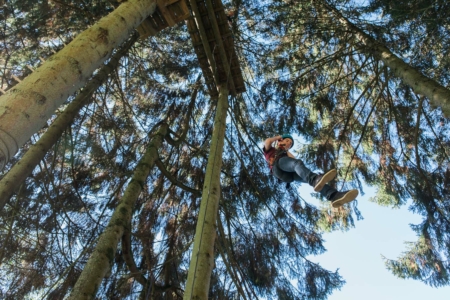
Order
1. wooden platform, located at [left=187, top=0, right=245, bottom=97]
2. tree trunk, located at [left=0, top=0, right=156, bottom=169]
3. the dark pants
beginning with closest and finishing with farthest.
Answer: tree trunk, located at [left=0, top=0, right=156, bottom=169]
the dark pants
wooden platform, located at [left=187, top=0, right=245, bottom=97]

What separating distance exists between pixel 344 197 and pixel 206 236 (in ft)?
4.31

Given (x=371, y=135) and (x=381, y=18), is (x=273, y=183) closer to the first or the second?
(x=371, y=135)

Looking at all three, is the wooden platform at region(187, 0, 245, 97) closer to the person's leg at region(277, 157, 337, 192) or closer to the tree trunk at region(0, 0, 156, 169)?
the person's leg at region(277, 157, 337, 192)

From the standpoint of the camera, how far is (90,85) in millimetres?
4211

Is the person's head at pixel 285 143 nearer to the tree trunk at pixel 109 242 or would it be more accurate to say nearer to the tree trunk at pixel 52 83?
the tree trunk at pixel 109 242

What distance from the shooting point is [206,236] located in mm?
2311

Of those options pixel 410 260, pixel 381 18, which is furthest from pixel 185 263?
pixel 381 18

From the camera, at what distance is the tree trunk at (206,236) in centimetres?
196

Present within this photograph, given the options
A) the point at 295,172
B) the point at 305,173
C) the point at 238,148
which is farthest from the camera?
the point at 238,148

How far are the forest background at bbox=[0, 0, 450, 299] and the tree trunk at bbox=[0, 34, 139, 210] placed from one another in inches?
2.5

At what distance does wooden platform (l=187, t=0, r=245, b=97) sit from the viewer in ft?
14.1

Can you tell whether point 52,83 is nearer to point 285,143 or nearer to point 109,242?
point 109,242

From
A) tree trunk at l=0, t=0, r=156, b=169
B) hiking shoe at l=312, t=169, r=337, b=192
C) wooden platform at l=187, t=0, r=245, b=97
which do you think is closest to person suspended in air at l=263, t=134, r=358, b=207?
hiking shoe at l=312, t=169, r=337, b=192

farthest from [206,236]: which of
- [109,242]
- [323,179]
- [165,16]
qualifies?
[165,16]
